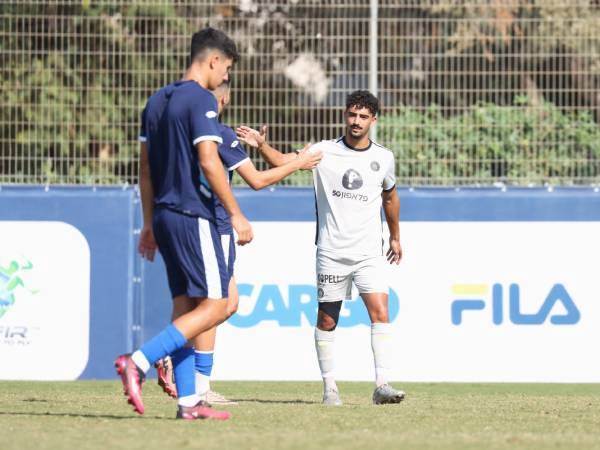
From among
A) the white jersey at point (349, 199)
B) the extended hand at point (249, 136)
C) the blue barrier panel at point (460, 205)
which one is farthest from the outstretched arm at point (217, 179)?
the blue barrier panel at point (460, 205)

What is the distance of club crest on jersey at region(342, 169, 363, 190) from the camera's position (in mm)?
9555

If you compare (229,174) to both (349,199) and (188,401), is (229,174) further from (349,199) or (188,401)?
(188,401)

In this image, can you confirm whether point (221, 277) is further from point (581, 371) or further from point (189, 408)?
point (581, 371)

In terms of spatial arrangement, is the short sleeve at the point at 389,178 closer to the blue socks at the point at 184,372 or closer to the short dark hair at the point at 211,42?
the short dark hair at the point at 211,42

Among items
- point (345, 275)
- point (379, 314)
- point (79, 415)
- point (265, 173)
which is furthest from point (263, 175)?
point (379, 314)

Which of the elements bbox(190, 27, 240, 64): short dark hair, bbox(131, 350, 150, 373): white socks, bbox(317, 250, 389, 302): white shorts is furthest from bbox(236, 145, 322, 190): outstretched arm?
bbox(317, 250, 389, 302): white shorts

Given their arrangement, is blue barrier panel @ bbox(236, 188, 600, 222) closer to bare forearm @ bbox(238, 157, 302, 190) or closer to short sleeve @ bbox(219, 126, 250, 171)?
short sleeve @ bbox(219, 126, 250, 171)

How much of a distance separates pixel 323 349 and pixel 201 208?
2.67m

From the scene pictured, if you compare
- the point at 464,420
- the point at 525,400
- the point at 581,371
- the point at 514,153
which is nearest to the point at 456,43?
the point at 514,153

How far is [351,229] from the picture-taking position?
954 centimetres

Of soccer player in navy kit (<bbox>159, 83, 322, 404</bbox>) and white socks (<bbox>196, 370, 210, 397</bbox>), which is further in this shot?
white socks (<bbox>196, 370, 210, 397</bbox>)

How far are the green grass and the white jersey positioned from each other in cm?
114

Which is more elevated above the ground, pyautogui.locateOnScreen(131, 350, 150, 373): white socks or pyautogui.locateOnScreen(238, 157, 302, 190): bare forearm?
pyautogui.locateOnScreen(238, 157, 302, 190): bare forearm

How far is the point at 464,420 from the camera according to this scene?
25.1ft
